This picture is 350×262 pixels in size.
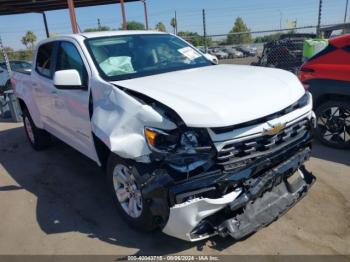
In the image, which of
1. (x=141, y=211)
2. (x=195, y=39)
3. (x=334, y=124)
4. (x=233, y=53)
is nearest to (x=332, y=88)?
(x=334, y=124)

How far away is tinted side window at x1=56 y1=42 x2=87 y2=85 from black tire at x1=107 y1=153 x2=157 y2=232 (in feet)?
3.21

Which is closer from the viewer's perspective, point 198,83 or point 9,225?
point 198,83

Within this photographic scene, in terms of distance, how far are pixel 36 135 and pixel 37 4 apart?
9.11 meters

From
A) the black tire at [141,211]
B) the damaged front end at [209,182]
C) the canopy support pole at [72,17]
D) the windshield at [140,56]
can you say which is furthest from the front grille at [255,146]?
the canopy support pole at [72,17]

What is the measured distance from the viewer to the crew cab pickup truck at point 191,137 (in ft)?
8.48

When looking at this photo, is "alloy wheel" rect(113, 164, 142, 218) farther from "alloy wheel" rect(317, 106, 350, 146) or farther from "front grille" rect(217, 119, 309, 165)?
"alloy wheel" rect(317, 106, 350, 146)

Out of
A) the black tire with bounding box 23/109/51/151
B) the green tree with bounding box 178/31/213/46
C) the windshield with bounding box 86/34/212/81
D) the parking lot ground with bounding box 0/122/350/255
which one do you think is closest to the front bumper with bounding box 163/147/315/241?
the parking lot ground with bounding box 0/122/350/255

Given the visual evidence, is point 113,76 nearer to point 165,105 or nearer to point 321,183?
point 165,105

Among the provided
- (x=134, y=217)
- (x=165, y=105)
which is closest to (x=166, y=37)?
(x=165, y=105)

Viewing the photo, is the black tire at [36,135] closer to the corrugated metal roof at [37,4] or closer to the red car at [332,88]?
the red car at [332,88]

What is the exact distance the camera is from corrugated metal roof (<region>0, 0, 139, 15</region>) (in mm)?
12031

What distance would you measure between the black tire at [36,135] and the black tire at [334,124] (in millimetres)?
4545

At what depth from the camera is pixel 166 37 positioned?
183 inches

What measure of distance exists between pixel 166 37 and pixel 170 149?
2.45 m
